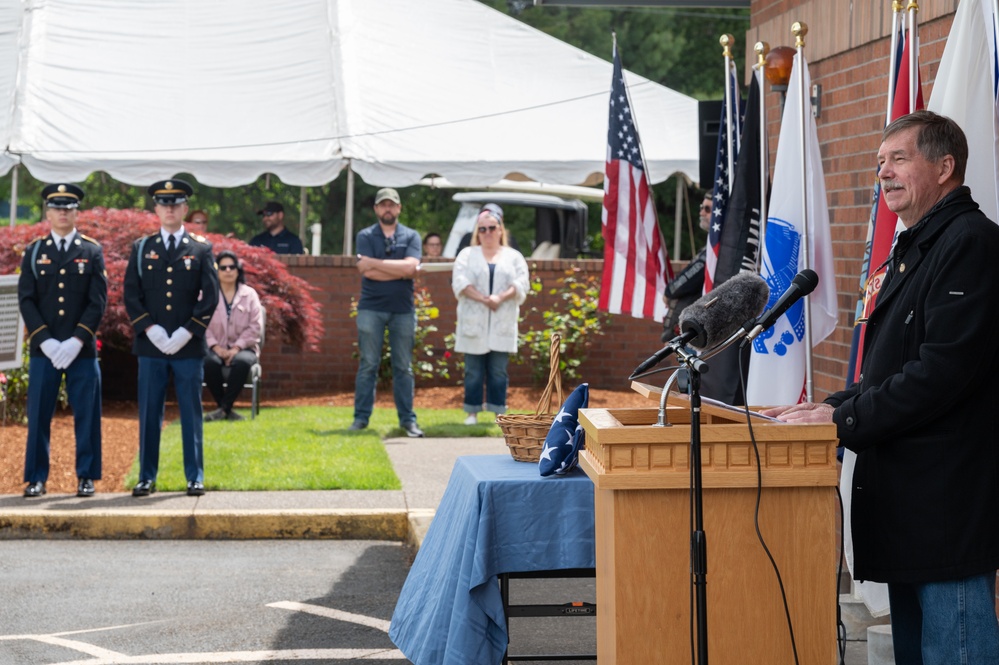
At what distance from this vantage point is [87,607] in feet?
22.3

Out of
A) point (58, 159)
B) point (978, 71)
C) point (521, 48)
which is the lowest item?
point (978, 71)

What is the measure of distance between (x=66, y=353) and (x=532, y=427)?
5.11m

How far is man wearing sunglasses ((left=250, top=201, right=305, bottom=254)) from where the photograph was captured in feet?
56.4

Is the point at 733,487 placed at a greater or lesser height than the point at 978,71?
lesser

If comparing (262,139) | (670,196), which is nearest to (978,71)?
(262,139)

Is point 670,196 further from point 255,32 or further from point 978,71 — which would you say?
point 978,71

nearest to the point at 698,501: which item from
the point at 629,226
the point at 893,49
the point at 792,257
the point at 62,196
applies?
the point at 893,49

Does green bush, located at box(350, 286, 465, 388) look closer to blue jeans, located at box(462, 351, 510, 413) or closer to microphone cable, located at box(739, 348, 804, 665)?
blue jeans, located at box(462, 351, 510, 413)

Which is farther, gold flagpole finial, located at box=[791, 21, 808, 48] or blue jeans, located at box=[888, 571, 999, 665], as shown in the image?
gold flagpole finial, located at box=[791, 21, 808, 48]

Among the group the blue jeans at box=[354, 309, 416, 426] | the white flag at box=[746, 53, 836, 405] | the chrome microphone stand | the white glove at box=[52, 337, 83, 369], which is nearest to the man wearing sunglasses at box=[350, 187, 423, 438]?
the blue jeans at box=[354, 309, 416, 426]

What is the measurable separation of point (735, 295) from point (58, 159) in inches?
548

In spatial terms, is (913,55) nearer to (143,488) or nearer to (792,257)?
(792,257)

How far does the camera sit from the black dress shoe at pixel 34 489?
9188 millimetres

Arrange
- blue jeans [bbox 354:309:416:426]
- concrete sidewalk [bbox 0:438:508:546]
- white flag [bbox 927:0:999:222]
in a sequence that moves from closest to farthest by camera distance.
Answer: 1. white flag [bbox 927:0:999:222]
2. concrete sidewalk [bbox 0:438:508:546]
3. blue jeans [bbox 354:309:416:426]
